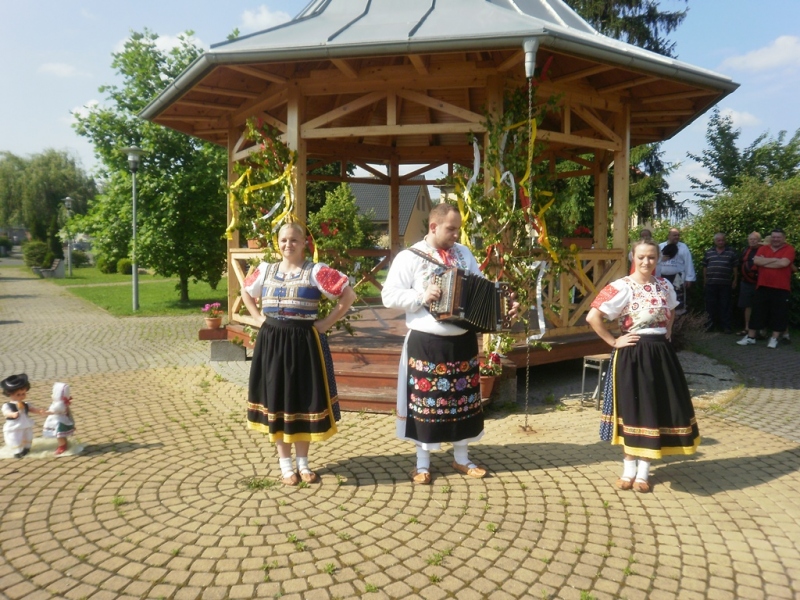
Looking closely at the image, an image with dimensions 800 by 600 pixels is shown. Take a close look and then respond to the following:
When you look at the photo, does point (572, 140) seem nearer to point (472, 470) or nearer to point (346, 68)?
point (346, 68)

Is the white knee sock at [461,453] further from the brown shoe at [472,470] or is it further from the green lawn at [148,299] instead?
the green lawn at [148,299]

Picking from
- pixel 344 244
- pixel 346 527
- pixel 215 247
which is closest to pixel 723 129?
pixel 215 247

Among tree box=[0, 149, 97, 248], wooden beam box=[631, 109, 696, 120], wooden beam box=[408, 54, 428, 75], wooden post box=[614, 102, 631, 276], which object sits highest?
tree box=[0, 149, 97, 248]

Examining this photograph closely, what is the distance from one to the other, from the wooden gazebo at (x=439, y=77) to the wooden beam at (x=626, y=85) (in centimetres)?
3

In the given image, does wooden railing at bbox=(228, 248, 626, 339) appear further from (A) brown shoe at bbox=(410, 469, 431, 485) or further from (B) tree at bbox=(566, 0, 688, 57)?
(B) tree at bbox=(566, 0, 688, 57)

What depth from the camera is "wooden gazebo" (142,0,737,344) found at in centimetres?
529

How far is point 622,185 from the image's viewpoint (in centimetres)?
709

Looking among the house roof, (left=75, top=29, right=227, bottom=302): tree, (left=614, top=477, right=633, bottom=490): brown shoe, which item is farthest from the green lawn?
the house roof

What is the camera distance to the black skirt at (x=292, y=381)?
3852 mm

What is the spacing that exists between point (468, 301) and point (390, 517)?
137 centimetres

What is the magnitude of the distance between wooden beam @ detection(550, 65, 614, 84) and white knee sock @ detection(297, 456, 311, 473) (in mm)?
4669

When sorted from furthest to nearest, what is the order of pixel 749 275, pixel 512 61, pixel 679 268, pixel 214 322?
1. pixel 679 268
2. pixel 749 275
3. pixel 214 322
4. pixel 512 61

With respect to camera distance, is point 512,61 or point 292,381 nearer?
point 292,381

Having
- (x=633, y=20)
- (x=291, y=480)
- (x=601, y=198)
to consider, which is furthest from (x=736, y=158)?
(x=291, y=480)
